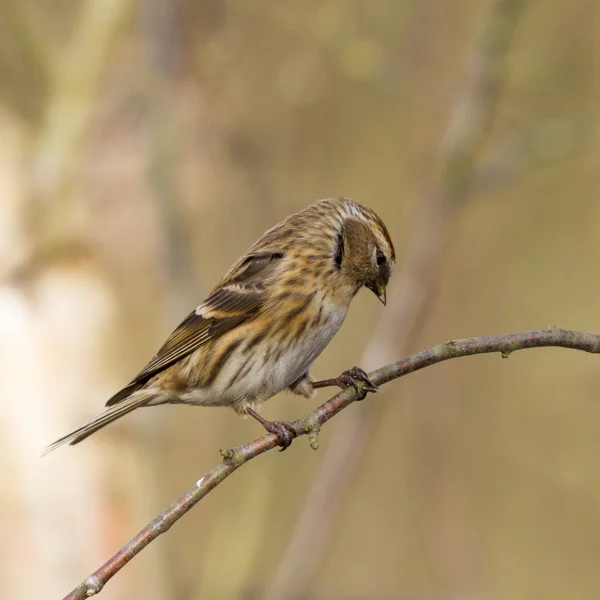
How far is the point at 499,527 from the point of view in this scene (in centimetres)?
708

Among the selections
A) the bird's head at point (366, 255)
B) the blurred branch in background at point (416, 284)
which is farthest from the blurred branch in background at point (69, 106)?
the blurred branch in background at point (416, 284)

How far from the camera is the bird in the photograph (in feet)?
12.3

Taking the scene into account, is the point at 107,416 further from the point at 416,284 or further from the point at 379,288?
the point at 416,284

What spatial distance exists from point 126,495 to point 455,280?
3.07 meters

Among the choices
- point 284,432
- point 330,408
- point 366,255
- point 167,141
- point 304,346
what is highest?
point 167,141

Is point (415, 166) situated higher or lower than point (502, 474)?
higher

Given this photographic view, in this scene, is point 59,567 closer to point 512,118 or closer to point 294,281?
point 294,281

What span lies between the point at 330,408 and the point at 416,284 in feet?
8.38

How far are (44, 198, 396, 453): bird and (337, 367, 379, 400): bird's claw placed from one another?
182 millimetres

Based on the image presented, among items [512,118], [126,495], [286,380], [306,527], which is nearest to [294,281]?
[286,380]

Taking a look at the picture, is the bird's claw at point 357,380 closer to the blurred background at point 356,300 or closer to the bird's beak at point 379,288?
the bird's beak at point 379,288

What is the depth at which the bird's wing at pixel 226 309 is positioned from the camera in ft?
12.7

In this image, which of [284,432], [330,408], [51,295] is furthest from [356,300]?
[330,408]

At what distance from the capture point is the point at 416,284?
525 centimetres
